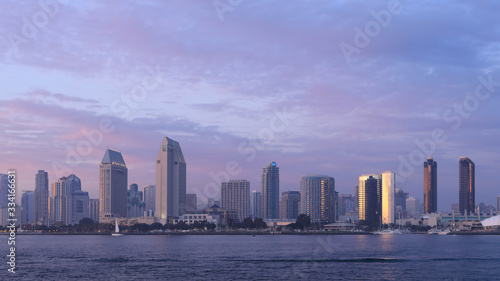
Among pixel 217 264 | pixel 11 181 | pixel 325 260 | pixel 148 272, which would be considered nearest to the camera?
pixel 11 181

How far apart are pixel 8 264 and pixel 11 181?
58650mm

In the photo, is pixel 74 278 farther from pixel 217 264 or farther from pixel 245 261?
pixel 245 261

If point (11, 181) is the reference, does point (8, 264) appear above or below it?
below

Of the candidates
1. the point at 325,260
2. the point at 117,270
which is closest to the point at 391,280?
the point at 325,260

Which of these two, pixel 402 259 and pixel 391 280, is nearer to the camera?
pixel 391 280

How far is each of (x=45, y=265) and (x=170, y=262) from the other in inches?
953

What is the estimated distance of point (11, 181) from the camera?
223ft

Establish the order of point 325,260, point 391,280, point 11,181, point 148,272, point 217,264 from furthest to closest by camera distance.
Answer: point 325,260
point 217,264
point 148,272
point 391,280
point 11,181

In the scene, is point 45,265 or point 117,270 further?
point 45,265

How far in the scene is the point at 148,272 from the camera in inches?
3981

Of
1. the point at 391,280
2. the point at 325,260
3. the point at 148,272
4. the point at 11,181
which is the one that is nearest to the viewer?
the point at 11,181

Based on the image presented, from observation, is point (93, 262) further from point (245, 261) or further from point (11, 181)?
point (11, 181)

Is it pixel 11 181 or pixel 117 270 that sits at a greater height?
pixel 11 181

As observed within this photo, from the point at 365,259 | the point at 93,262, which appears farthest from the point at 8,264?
the point at 365,259
